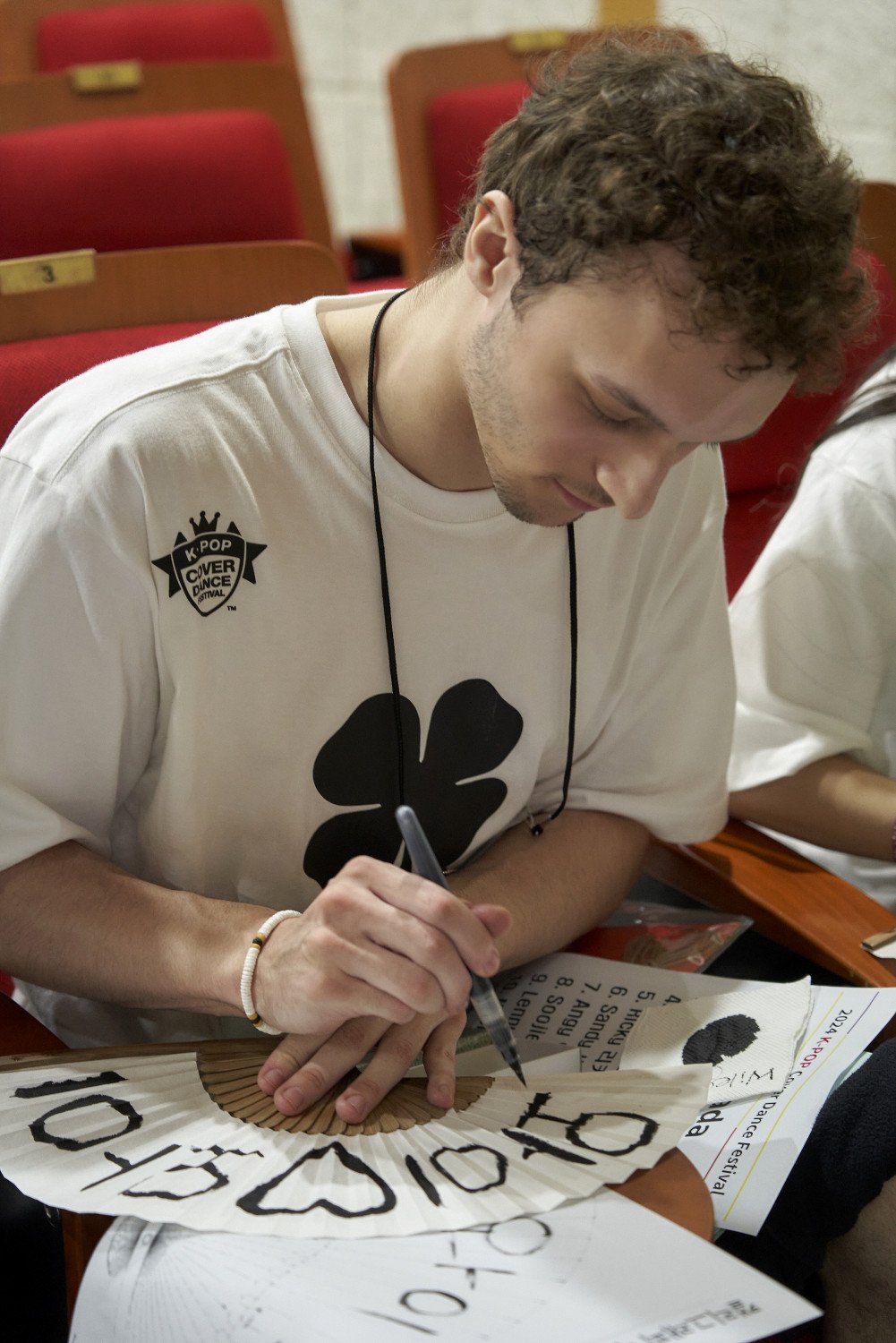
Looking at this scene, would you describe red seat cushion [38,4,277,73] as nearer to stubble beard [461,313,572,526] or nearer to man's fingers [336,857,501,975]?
stubble beard [461,313,572,526]

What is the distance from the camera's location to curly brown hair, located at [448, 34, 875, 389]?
32.2 inches

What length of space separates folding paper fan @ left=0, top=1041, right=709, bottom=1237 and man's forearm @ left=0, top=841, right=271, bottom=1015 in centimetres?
5

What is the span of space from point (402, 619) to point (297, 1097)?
38 centimetres

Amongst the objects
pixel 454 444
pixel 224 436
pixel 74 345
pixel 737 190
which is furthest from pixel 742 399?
pixel 74 345

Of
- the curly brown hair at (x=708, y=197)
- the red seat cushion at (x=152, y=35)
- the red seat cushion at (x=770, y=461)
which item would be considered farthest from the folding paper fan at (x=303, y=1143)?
the red seat cushion at (x=152, y=35)

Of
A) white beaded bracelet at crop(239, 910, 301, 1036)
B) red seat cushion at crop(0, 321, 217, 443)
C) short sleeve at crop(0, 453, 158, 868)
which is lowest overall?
white beaded bracelet at crop(239, 910, 301, 1036)

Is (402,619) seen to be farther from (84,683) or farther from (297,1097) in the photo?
(297,1097)

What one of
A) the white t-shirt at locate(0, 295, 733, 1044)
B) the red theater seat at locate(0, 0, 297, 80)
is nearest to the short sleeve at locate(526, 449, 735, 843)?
the white t-shirt at locate(0, 295, 733, 1044)

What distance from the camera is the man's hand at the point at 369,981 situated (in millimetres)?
812

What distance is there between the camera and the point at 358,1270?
0.70 metres

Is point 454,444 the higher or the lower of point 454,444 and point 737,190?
the lower

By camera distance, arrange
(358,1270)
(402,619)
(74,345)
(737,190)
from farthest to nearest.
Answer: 1. (74,345)
2. (402,619)
3. (737,190)
4. (358,1270)

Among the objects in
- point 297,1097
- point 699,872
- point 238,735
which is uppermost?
point 238,735

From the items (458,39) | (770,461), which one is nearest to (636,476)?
(770,461)
